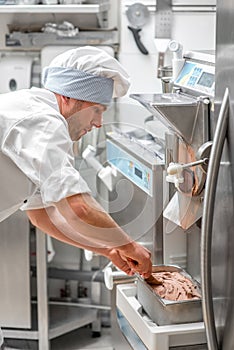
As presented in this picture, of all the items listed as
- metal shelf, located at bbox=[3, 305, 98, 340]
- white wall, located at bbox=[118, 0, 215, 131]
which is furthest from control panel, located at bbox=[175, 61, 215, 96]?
metal shelf, located at bbox=[3, 305, 98, 340]

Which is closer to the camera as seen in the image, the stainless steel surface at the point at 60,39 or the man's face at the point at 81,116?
the man's face at the point at 81,116

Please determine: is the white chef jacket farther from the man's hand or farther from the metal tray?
the metal tray

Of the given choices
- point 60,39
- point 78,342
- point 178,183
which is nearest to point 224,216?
point 178,183

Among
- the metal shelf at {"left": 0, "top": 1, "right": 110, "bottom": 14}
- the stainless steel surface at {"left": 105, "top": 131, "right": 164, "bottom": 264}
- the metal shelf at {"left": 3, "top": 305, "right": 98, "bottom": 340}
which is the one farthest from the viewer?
the metal shelf at {"left": 3, "top": 305, "right": 98, "bottom": 340}

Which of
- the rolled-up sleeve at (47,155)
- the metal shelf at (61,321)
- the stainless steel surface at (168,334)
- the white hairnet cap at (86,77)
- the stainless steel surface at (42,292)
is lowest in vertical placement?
the metal shelf at (61,321)

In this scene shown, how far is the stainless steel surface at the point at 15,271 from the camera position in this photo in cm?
351

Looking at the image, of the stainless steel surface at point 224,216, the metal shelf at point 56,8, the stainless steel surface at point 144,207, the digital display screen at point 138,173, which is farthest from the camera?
the metal shelf at point 56,8

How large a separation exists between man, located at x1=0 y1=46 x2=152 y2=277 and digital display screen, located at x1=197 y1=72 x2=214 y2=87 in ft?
1.13

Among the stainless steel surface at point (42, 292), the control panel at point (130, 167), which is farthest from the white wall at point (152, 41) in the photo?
the stainless steel surface at point (42, 292)

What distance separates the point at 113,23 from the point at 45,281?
4.61 feet

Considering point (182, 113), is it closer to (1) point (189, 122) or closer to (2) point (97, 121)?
(1) point (189, 122)

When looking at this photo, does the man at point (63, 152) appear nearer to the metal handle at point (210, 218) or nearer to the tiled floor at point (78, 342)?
the metal handle at point (210, 218)

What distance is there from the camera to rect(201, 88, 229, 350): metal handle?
1.65m

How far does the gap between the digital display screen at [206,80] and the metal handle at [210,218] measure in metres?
0.41
